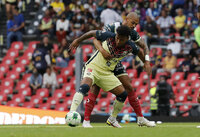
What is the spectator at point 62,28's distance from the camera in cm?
2250

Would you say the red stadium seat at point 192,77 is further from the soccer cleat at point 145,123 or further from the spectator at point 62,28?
the soccer cleat at point 145,123

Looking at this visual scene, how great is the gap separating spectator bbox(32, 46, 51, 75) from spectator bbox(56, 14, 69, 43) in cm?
221

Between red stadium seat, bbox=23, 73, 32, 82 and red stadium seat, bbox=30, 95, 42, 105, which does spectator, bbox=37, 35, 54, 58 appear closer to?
red stadium seat, bbox=23, 73, 32, 82

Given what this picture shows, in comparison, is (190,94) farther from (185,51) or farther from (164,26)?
(164,26)

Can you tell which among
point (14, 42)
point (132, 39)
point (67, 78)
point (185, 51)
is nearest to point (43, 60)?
point (67, 78)

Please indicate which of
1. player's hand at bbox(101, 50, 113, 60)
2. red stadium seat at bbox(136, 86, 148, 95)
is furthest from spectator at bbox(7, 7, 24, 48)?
player's hand at bbox(101, 50, 113, 60)

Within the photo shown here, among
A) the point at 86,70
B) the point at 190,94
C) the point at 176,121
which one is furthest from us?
the point at 190,94

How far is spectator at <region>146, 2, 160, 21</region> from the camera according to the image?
22.7 metres

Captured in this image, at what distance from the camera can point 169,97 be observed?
1712 centimetres

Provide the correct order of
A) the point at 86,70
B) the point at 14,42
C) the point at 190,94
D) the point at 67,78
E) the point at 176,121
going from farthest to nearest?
the point at 14,42 < the point at 67,78 < the point at 190,94 < the point at 176,121 < the point at 86,70

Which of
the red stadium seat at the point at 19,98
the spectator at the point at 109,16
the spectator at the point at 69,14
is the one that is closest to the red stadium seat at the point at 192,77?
the spectator at the point at 109,16

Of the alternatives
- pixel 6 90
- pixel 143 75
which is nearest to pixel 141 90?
pixel 143 75

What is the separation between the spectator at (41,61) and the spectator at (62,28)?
2.21 m

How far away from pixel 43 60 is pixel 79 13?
12.2 ft
